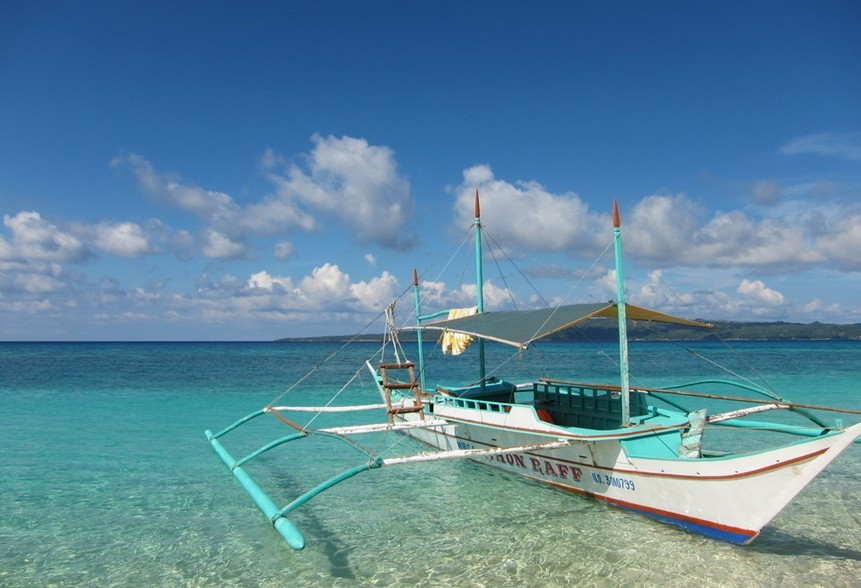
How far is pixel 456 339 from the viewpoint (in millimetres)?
17078

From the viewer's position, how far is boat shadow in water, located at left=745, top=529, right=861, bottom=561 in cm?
875

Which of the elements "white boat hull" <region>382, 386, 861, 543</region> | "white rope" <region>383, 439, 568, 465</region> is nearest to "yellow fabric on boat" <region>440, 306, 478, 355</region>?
"white boat hull" <region>382, 386, 861, 543</region>

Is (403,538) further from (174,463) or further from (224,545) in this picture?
(174,463)

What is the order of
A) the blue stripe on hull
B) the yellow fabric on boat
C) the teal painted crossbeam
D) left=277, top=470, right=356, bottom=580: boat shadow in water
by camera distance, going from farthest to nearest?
the yellow fabric on boat → the blue stripe on hull → left=277, top=470, right=356, bottom=580: boat shadow in water → the teal painted crossbeam

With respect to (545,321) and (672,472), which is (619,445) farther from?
(545,321)

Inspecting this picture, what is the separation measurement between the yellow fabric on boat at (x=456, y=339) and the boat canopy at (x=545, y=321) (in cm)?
184

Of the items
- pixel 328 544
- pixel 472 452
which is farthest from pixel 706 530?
pixel 328 544

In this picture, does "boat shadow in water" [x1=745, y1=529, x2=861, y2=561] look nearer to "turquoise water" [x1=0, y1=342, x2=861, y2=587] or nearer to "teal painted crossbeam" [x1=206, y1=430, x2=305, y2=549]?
"turquoise water" [x1=0, y1=342, x2=861, y2=587]

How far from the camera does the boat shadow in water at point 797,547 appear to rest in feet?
28.7

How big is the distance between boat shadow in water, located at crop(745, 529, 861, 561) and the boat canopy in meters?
4.17

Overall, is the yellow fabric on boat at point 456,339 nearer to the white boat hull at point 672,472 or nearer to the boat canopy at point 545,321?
the boat canopy at point 545,321

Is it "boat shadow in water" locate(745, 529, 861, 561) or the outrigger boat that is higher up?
the outrigger boat

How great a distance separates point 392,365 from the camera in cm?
1379

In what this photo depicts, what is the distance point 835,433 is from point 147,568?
10124 mm
